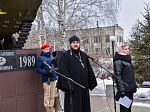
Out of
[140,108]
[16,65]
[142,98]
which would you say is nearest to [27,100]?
[16,65]

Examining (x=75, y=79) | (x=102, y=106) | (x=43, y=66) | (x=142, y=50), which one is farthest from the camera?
(x=142, y=50)

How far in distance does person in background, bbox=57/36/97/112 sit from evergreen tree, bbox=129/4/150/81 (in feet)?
14.2

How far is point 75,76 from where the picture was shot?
3.85 m

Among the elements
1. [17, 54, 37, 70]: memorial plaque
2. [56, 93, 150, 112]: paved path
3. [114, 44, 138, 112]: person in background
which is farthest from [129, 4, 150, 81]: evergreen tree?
[17, 54, 37, 70]: memorial plaque

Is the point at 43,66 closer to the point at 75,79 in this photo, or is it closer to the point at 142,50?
the point at 75,79

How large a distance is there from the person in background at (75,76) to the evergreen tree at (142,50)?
170 inches

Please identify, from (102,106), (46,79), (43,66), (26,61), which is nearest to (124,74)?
(46,79)

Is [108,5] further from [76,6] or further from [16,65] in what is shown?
[16,65]

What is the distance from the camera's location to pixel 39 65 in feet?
16.4

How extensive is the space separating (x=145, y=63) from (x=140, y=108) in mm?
2221

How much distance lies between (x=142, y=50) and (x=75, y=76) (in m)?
4.83

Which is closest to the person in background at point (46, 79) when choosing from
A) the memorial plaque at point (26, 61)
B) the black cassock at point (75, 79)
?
the memorial plaque at point (26, 61)

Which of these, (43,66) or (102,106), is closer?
(43,66)

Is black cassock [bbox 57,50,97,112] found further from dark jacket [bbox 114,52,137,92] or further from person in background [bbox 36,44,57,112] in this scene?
person in background [bbox 36,44,57,112]
